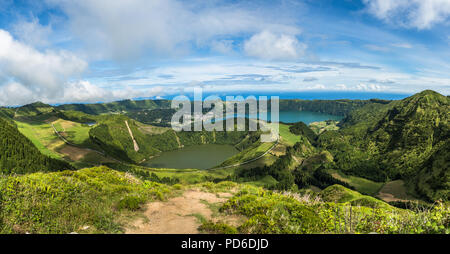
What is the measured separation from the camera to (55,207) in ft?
38.5

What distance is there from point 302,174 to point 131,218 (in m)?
194

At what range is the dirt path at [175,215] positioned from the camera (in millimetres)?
12352

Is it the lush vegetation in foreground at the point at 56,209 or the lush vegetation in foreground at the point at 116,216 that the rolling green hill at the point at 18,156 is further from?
the lush vegetation in foreground at the point at 116,216

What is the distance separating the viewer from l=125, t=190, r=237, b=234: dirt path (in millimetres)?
12352

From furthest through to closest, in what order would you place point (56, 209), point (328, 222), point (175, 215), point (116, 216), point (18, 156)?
point (18, 156) → point (175, 215) → point (116, 216) → point (328, 222) → point (56, 209)

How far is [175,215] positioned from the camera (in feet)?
48.9

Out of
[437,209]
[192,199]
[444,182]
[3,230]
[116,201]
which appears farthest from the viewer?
[444,182]

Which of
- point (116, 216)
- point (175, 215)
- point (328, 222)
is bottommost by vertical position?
point (175, 215)

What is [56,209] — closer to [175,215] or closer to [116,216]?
[116,216]

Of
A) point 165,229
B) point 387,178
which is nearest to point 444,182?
point 387,178

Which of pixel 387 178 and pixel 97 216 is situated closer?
pixel 97 216

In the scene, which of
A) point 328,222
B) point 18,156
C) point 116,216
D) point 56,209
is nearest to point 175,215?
point 116,216

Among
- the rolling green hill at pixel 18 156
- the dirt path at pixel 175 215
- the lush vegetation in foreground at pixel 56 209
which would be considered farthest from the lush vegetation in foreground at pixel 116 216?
the rolling green hill at pixel 18 156
